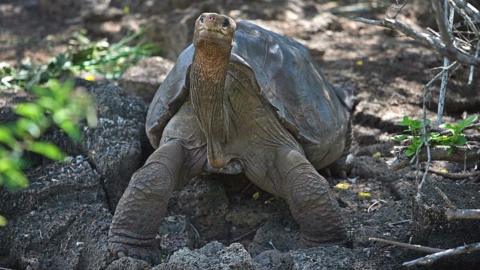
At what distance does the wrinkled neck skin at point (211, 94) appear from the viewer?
305 cm

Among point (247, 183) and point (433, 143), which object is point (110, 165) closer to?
point (247, 183)

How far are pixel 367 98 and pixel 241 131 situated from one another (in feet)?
6.19

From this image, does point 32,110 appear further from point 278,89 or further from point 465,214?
point 278,89

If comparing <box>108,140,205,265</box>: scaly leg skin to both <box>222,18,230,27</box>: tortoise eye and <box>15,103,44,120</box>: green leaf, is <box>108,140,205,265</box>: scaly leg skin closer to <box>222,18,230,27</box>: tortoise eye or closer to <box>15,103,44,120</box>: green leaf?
<box>222,18,230,27</box>: tortoise eye

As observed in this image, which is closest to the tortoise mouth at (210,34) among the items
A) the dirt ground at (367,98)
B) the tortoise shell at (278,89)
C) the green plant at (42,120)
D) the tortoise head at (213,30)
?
the tortoise head at (213,30)

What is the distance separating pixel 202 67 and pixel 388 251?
1.04m

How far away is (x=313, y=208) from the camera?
11.3 feet

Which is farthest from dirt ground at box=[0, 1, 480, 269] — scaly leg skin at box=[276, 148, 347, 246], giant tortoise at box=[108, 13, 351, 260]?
giant tortoise at box=[108, 13, 351, 260]

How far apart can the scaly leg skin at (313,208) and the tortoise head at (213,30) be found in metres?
0.81

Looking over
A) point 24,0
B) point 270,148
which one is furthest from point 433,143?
point 24,0

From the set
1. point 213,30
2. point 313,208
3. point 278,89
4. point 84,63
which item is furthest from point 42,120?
point 84,63

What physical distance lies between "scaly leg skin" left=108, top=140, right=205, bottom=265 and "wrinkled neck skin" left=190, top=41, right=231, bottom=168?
0.78ft

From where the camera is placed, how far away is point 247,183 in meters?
A: 4.11

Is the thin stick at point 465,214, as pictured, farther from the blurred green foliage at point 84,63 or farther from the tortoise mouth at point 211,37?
the blurred green foliage at point 84,63
